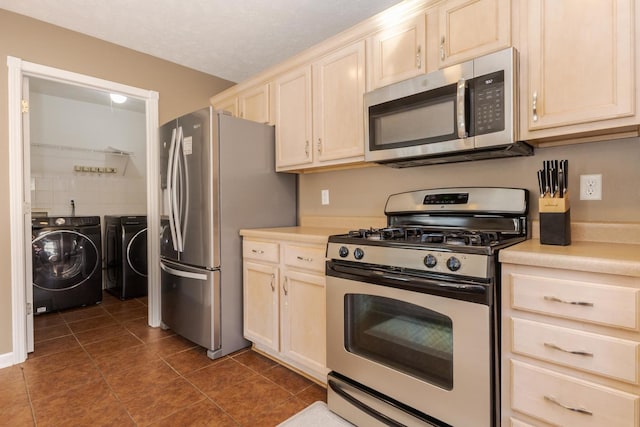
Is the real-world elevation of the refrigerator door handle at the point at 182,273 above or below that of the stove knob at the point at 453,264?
below

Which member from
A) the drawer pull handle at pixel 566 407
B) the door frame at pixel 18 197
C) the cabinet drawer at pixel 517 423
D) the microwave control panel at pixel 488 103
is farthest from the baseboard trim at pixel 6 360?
the microwave control panel at pixel 488 103

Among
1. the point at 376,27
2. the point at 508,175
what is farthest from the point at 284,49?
the point at 508,175

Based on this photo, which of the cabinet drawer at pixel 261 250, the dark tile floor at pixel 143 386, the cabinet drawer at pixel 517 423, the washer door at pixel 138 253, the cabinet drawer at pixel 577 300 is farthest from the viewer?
the washer door at pixel 138 253

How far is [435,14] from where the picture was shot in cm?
176

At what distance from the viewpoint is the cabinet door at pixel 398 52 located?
182 cm

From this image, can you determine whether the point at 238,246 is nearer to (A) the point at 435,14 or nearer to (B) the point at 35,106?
(A) the point at 435,14

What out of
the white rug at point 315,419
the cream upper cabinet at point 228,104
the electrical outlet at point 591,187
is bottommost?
the white rug at point 315,419

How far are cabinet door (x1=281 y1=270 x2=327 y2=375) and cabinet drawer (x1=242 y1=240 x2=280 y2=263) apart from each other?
16 cm

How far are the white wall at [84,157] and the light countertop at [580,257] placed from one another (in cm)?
477

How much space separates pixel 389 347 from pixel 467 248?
0.60 metres

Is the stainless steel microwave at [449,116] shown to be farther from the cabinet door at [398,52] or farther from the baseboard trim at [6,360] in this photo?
the baseboard trim at [6,360]

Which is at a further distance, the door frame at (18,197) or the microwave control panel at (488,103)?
the door frame at (18,197)

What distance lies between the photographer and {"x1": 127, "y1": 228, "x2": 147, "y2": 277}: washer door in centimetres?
396

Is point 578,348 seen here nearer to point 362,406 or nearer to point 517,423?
point 517,423
